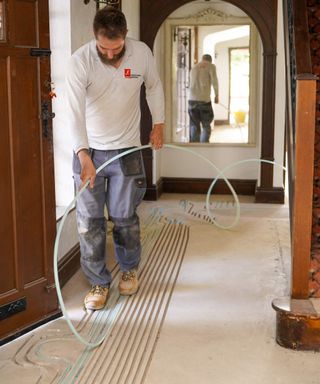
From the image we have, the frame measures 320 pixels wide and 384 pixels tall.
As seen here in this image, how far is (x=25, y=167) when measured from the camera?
10.1 ft

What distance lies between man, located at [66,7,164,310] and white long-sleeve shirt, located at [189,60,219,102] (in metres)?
3.23

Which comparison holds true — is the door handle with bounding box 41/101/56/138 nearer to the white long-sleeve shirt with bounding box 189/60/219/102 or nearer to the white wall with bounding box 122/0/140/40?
the white wall with bounding box 122/0/140/40

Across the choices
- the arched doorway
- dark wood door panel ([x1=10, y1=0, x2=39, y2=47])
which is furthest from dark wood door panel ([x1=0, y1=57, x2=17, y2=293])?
the arched doorway

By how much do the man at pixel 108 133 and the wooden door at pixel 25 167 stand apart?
7.5 inches

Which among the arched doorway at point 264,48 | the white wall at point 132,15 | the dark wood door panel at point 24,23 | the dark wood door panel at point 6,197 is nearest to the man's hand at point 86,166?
the dark wood door panel at point 6,197

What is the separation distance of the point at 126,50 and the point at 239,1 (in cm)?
304

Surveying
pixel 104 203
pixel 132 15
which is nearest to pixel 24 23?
pixel 104 203

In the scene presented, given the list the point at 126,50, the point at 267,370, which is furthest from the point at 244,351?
the point at 126,50

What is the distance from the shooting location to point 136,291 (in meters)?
3.73

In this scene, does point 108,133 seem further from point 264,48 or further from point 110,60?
point 264,48

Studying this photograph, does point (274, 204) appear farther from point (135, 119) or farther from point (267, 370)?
point (267, 370)

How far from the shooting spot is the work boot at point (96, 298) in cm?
345

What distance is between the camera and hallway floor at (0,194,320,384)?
274 centimetres

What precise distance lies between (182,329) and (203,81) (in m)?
4.03
